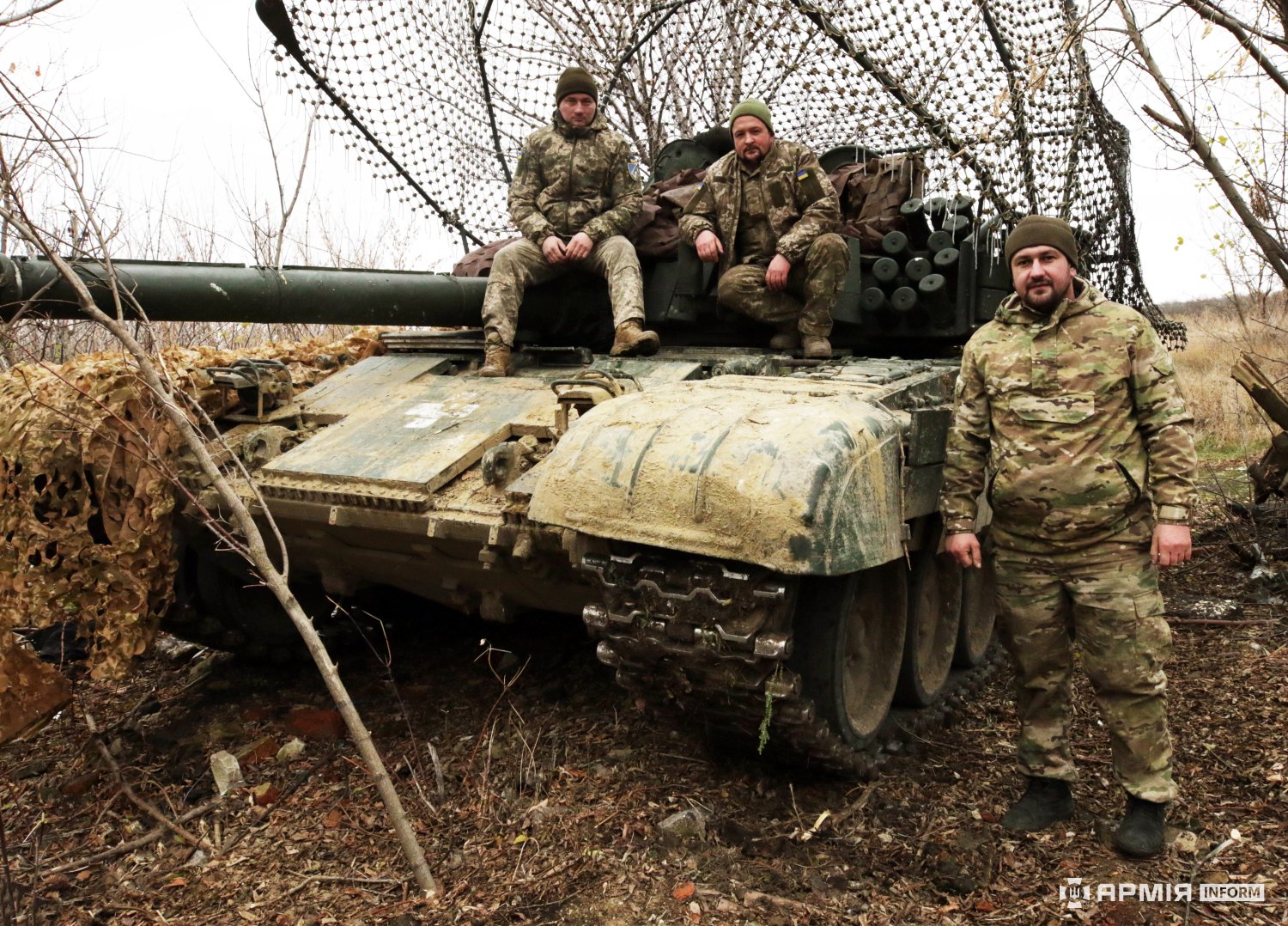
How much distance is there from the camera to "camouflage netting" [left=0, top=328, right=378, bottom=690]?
460cm

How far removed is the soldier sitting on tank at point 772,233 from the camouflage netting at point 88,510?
2.47 m

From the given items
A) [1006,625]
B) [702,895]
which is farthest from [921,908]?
[1006,625]

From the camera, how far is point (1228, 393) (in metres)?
12.5

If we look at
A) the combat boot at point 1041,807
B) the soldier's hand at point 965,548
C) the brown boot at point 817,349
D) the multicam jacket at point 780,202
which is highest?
the multicam jacket at point 780,202

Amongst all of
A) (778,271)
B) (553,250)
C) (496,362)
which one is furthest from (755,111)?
(496,362)

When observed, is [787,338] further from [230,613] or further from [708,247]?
[230,613]

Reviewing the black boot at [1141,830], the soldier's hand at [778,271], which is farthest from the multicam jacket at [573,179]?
A: the black boot at [1141,830]

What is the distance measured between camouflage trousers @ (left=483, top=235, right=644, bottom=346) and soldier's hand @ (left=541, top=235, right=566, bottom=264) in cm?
5

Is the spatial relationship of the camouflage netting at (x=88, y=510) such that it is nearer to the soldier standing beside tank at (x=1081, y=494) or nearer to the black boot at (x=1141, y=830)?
the soldier standing beside tank at (x=1081, y=494)

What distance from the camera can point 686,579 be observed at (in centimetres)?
333

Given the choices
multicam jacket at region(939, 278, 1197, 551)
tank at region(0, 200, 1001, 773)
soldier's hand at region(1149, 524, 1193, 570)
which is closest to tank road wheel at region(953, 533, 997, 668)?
tank at region(0, 200, 1001, 773)

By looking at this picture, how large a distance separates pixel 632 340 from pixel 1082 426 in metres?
2.16

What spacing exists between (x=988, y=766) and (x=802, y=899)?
130 centimetres

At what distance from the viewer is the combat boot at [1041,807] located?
12.4 ft
